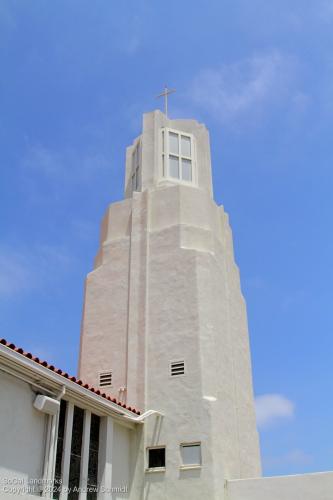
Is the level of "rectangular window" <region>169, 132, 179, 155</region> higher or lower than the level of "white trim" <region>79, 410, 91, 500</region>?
higher

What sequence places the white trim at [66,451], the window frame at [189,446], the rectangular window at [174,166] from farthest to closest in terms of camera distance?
the rectangular window at [174,166] → the window frame at [189,446] → the white trim at [66,451]

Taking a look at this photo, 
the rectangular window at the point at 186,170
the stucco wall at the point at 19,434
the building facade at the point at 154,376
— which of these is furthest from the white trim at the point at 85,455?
the rectangular window at the point at 186,170

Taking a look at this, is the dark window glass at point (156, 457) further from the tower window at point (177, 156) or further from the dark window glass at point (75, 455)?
the tower window at point (177, 156)

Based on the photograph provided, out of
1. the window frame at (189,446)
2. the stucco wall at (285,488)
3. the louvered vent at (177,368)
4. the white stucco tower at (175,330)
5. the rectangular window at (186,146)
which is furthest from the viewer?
the rectangular window at (186,146)

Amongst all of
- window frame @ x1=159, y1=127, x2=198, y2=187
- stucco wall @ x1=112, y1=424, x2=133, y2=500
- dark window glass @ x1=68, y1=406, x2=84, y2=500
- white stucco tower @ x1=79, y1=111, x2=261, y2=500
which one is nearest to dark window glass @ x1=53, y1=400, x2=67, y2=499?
dark window glass @ x1=68, y1=406, x2=84, y2=500

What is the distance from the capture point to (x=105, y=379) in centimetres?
1956

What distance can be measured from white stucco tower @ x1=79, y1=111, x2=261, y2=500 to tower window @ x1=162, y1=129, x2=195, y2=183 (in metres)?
0.06

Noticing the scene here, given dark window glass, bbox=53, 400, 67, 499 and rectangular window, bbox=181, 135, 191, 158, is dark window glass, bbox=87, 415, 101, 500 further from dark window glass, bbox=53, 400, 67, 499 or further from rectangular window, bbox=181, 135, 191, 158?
rectangular window, bbox=181, 135, 191, 158

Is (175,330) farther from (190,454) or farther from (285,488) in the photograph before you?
(285,488)

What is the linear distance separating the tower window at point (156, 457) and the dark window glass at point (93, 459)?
2.10 metres

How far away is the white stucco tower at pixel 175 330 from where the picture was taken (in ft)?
56.2

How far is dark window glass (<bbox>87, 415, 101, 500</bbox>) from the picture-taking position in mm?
15234

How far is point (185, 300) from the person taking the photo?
1953 centimetres

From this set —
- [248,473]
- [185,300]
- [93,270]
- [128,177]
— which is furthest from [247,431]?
[128,177]
